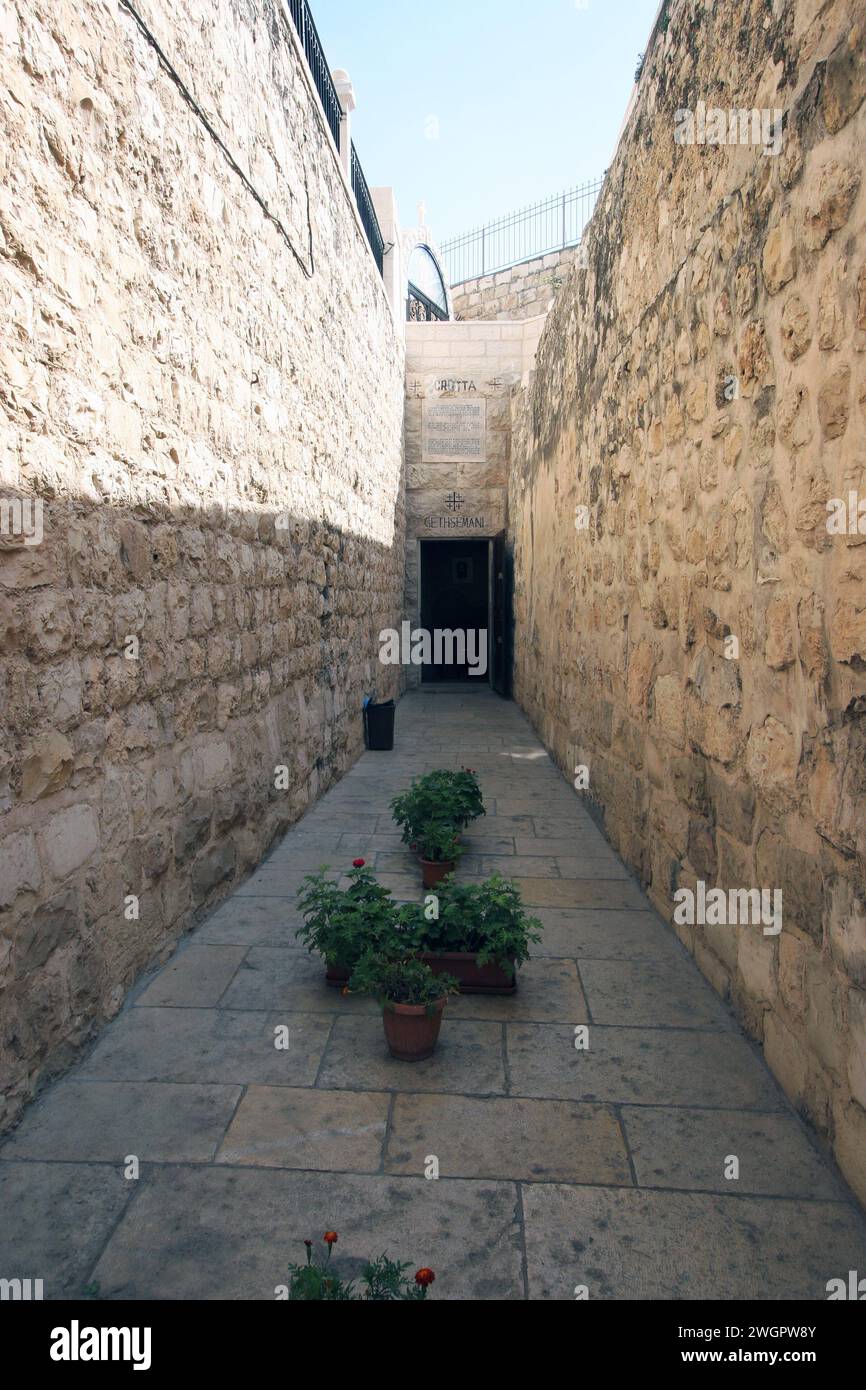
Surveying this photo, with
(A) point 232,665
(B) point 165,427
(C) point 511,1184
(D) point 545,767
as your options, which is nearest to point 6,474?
(B) point 165,427

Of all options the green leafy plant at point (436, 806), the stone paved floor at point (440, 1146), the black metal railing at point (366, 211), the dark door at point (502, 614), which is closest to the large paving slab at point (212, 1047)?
the stone paved floor at point (440, 1146)

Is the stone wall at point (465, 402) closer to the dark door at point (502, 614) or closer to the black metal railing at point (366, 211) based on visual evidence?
the dark door at point (502, 614)

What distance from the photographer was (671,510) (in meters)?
→ 3.49

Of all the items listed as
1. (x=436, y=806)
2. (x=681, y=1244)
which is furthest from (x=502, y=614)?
(x=681, y=1244)

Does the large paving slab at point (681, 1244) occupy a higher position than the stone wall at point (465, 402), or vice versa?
the stone wall at point (465, 402)

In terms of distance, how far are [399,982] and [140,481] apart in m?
1.83

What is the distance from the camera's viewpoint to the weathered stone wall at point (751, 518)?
77.7 inches

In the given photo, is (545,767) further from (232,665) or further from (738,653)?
(738,653)

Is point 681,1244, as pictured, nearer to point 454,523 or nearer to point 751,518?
point 751,518

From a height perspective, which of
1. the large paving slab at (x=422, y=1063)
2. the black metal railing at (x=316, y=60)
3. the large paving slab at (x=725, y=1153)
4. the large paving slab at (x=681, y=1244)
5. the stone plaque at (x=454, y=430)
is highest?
the black metal railing at (x=316, y=60)

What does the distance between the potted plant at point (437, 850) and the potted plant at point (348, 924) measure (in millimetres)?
906

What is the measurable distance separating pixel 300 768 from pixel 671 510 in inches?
106

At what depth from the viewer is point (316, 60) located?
5832 mm

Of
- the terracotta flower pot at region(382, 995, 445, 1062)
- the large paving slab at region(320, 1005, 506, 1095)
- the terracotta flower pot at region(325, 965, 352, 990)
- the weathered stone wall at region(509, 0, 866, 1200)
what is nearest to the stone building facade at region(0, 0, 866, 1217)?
the weathered stone wall at region(509, 0, 866, 1200)
